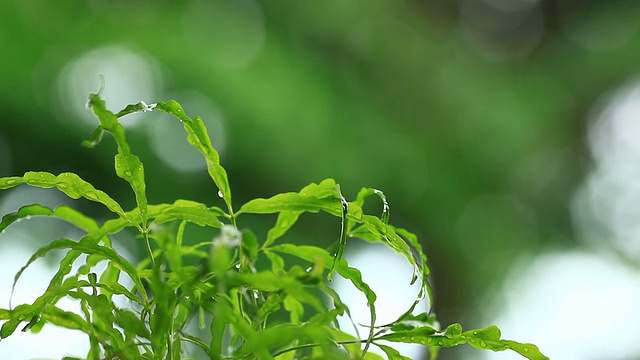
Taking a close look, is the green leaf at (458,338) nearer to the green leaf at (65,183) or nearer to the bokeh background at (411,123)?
the green leaf at (65,183)

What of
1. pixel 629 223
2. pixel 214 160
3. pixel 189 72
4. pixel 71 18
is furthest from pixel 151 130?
pixel 629 223

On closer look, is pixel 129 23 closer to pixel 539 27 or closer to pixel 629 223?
pixel 539 27

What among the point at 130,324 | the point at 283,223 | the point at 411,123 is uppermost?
the point at 411,123

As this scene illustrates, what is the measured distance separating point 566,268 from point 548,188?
0.82 feet

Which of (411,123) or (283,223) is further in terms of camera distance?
(411,123)

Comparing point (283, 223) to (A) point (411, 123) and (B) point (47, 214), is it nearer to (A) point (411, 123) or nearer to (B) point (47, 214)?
(B) point (47, 214)

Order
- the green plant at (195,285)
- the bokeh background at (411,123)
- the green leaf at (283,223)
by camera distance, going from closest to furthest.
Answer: the green plant at (195,285)
the green leaf at (283,223)
the bokeh background at (411,123)

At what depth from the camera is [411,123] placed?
195 cm

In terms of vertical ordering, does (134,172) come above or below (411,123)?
below

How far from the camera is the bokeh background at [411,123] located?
5.39ft

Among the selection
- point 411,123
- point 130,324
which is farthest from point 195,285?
point 411,123

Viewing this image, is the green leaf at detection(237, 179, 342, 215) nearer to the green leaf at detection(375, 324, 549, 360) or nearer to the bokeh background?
the green leaf at detection(375, 324, 549, 360)

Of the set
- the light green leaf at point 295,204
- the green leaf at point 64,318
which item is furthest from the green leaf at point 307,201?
the green leaf at point 64,318

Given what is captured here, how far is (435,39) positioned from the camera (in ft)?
6.84
